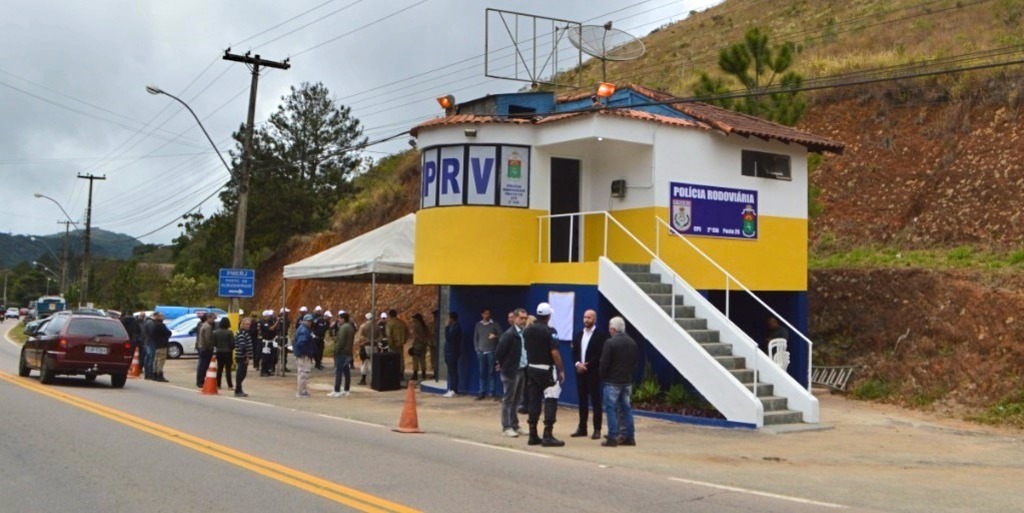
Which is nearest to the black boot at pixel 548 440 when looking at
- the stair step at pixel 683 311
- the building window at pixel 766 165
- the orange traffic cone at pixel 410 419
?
the orange traffic cone at pixel 410 419

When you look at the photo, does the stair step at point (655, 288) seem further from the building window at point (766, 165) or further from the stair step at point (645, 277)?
the building window at point (766, 165)

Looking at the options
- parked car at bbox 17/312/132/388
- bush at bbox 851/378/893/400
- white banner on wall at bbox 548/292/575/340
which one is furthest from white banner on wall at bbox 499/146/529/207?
parked car at bbox 17/312/132/388

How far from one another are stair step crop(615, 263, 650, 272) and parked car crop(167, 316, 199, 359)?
21898mm

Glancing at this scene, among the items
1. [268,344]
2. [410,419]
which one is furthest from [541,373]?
[268,344]

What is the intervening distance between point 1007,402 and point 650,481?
31.9ft

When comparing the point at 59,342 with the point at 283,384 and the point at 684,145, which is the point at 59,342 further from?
the point at 684,145

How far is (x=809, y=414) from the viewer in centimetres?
1504

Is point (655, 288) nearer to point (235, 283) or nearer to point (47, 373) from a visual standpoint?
point (47, 373)

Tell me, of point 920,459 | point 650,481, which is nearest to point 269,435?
point 650,481

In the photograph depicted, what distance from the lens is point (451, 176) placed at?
755 inches

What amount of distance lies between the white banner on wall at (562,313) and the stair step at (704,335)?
7.70 ft

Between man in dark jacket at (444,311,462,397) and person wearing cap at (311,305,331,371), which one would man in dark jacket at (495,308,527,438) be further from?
person wearing cap at (311,305,331,371)

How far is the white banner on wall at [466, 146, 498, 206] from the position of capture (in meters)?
19.0

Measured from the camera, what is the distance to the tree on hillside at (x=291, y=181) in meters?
50.6
